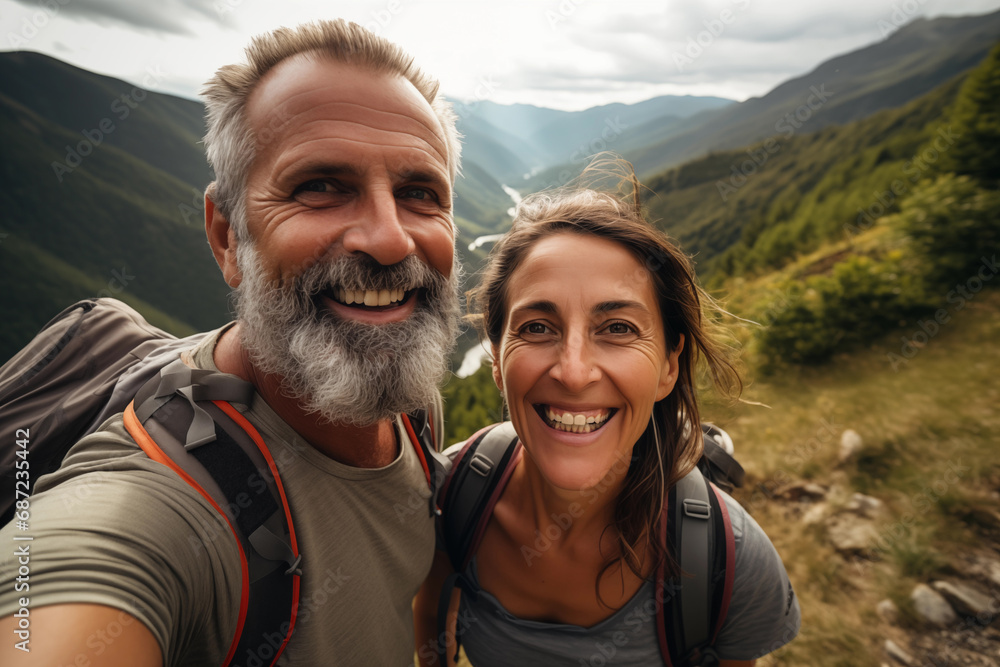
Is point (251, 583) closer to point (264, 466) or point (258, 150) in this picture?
point (264, 466)

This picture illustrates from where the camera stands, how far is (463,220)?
143 m

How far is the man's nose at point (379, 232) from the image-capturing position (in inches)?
78.2

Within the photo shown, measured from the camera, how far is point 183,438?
1705 millimetres

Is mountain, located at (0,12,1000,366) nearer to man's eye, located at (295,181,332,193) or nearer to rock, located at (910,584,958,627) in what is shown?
rock, located at (910,584,958,627)

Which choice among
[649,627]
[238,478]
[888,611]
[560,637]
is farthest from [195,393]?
[888,611]

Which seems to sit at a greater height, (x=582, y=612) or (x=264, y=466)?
(x=264, y=466)

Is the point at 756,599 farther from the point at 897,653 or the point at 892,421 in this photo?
the point at 892,421

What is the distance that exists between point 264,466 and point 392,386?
57 cm

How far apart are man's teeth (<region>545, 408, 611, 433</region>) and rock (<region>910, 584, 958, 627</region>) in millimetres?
4392

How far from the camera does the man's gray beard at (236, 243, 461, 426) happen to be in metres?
1.99

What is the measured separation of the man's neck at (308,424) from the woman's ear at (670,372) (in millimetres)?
1498

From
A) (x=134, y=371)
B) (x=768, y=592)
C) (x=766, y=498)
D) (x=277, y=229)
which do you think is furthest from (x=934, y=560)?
(x=134, y=371)

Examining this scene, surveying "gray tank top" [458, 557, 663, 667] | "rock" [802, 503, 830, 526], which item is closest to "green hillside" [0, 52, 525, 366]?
"rock" [802, 503, 830, 526]

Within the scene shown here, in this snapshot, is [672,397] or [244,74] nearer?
[244,74]
